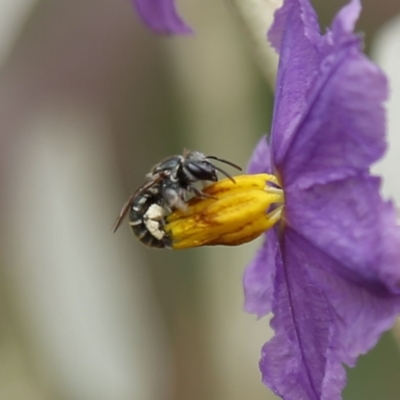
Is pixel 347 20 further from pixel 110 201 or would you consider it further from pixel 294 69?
pixel 110 201

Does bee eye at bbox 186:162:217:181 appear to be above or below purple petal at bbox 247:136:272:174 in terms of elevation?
above

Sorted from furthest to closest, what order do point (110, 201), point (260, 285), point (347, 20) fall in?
point (110, 201)
point (260, 285)
point (347, 20)

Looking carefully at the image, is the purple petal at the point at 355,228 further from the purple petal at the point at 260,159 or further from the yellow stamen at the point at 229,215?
the purple petal at the point at 260,159

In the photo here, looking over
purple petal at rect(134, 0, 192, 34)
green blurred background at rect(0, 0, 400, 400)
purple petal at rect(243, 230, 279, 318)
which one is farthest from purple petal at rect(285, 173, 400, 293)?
green blurred background at rect(0, 0, 400, 400)

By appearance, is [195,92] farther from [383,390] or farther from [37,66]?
[383,390]

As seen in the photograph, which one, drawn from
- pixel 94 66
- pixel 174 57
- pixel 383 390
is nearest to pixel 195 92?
pixel 174 57

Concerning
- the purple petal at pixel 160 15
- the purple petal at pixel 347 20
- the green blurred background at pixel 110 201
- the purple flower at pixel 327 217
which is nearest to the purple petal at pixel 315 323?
the purple flower at pixel 327 217

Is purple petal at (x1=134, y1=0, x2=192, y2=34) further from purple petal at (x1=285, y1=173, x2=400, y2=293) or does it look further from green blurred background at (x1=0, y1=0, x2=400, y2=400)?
green blurred background at (x1=0, y1=0, x2=400, y2=400)

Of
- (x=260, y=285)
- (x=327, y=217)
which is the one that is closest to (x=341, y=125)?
(x=327, y=217)
